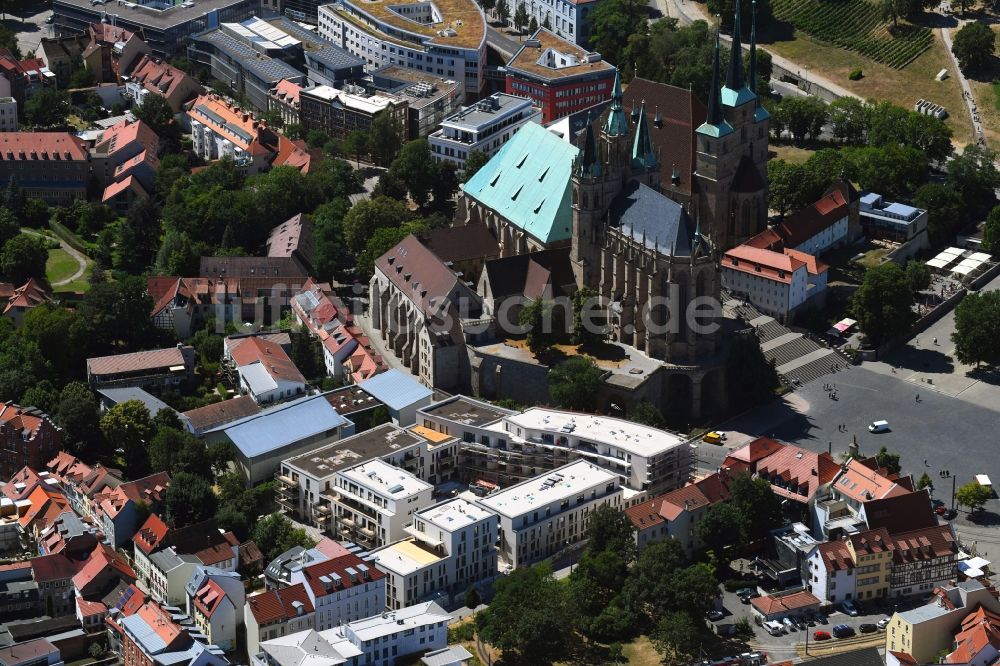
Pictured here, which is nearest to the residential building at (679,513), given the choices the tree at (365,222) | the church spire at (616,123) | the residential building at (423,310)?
the residential building at (423,310)

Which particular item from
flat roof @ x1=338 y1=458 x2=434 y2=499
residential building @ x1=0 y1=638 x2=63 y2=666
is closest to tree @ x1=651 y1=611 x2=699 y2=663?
flat roof @ x1=338 y1=458 x2=434 y2=499

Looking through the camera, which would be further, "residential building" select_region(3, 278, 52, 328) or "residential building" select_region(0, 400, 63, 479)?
"residential building" select_region(3, 278, 52, 328)

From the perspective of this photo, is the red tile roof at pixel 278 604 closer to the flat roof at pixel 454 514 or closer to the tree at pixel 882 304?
the flat roof at pixel 454 514

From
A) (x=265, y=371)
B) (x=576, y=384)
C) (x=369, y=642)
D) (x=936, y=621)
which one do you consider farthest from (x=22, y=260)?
(x=936, y=621)

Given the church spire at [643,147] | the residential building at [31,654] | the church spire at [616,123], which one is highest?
the church spire at [616,123]

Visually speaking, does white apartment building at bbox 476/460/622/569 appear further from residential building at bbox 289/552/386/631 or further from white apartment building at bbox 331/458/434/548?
residential building at bbox 289/552/386/631

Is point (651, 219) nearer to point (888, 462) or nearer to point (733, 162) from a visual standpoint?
point (733, 162)

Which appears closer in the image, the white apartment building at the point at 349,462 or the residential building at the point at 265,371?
the white apartment building at the point at 349,462
